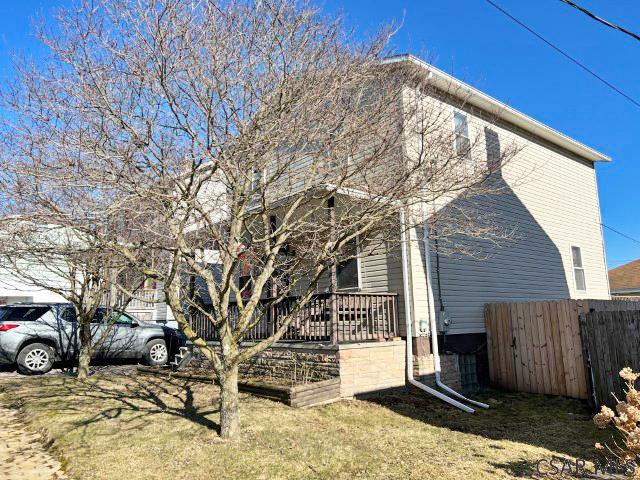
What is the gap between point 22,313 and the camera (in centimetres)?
1051

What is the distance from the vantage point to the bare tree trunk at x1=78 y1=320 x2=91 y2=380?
385 inches

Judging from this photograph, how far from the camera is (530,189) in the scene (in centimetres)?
1394

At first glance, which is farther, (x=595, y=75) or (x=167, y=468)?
(x=595, y=75)

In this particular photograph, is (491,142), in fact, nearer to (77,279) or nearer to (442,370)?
(442,370)

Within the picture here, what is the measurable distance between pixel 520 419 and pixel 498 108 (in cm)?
807

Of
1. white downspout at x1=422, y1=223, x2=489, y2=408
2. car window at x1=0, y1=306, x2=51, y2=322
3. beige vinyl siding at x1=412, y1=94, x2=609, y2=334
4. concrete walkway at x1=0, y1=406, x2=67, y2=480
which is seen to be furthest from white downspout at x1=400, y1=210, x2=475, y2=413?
car window at x1=0, y1=306, x2=51, y2=322

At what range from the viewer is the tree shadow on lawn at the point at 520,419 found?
6.53m

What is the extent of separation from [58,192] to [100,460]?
169 inches

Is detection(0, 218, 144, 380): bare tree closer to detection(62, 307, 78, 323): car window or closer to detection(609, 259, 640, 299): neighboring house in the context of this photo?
detection(62, 307, 78, 323): car window

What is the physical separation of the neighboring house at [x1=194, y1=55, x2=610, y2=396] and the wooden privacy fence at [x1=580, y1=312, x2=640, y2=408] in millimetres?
2726

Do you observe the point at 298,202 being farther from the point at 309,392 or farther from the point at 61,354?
the point at 61,354

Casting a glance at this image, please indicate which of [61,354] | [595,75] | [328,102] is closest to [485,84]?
[595,75]

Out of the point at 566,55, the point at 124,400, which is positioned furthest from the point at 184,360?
the point at 566,55

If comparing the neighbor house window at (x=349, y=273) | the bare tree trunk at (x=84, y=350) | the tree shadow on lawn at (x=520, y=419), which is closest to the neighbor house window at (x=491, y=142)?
the neighbor house window at (x=349, y=273)
